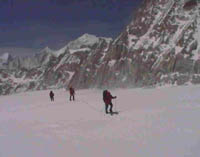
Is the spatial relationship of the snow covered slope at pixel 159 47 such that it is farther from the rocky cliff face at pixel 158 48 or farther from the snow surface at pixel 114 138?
the snow surface at pixel 114 138

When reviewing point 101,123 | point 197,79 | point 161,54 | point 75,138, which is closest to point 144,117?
point 101,123

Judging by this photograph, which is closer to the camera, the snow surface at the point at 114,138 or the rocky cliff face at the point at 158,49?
the snow surface at the point at 114,138

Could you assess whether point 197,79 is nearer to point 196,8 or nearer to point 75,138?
point 196,8

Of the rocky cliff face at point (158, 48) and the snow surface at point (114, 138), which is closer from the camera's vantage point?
the snow surface at point (114, 138)

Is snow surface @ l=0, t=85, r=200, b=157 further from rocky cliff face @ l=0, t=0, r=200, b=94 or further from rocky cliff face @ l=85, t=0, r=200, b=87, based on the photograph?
rocky cliff face @ l=0, t=0, r=200, b=94

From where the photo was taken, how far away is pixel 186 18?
70.2m

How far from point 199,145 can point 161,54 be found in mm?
64943

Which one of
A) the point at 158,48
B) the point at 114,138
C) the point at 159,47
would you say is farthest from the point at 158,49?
the point at 114,138

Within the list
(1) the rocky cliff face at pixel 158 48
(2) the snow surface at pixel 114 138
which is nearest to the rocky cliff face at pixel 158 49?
(1) the rocky cliff face at pixel 158 48

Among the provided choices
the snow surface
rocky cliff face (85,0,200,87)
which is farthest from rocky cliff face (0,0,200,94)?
the snow surface

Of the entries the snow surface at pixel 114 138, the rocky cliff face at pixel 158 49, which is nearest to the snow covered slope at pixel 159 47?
the rocky cliff face at pixel 158 49

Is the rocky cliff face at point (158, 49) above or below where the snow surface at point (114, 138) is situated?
above

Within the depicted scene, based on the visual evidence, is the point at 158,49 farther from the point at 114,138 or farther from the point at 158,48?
the point at 114,138

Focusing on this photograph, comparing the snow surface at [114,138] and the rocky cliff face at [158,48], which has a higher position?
the rocky cliff face at [158,48]
